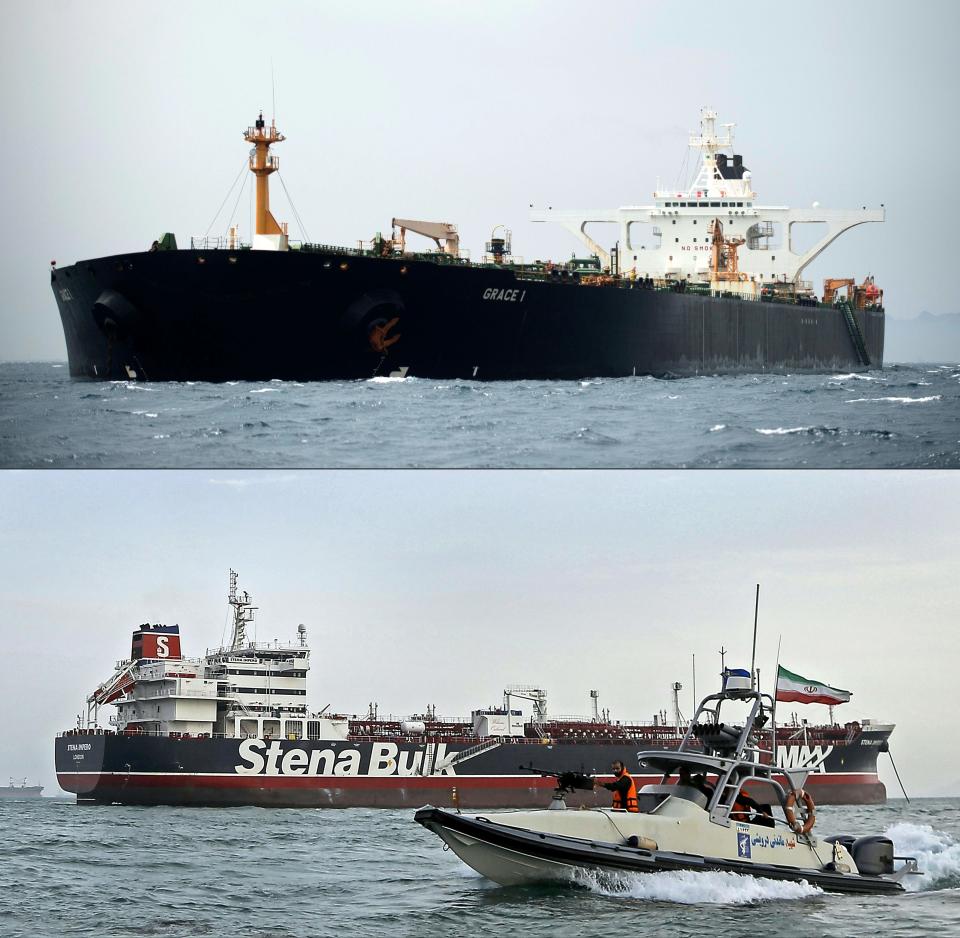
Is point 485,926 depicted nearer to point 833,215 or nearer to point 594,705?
point 833,215

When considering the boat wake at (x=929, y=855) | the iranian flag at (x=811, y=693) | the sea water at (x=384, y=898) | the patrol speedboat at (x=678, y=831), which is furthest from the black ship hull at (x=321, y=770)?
the patrol speedboat at (x=678, y=831)

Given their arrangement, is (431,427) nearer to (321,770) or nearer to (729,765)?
(729,765)

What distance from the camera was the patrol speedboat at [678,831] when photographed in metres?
11.1

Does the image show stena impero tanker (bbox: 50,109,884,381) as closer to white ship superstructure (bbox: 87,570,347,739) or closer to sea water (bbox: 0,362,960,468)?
sea water (bbox: 0,362,960,468)

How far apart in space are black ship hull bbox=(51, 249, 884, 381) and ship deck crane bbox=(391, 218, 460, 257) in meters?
0.44

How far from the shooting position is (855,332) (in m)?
26.2

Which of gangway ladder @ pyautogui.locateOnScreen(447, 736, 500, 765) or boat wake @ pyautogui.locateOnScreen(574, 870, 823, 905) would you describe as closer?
boat wake @ pyautogui.locateOnScreen(574, 870, 823, 905)

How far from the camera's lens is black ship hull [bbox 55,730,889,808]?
24.6 metres

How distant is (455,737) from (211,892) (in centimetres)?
1488

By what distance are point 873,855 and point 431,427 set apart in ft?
20.8

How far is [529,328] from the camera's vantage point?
62.4ft

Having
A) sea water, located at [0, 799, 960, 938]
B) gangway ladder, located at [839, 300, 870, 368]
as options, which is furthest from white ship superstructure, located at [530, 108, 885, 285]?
sea water, located at [0, 799, 960, 938]

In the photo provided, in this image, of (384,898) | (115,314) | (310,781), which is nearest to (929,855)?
(384,898)

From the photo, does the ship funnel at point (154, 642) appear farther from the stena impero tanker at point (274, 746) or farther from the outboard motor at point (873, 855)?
the outboard motor at point (873, 855)
